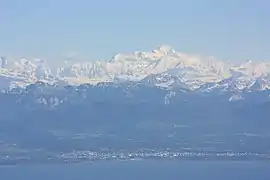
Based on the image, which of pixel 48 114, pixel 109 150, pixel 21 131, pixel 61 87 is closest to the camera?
pixel 109 150

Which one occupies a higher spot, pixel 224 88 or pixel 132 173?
pixel 224 88

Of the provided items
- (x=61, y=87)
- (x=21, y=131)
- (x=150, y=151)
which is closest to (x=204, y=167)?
(x=150, y=151)

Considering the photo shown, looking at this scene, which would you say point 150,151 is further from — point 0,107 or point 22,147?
point 0,107

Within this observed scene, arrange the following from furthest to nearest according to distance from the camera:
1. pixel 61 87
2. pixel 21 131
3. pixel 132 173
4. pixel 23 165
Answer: pixel 61 87
pixel 21 131
pixel 23 165
pixel 132 173

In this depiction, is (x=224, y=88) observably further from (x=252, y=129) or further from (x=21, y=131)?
(x=21, y=131)

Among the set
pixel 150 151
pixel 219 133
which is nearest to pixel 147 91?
pixel 219 133

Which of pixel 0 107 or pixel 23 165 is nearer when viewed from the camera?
pixel 23 165
